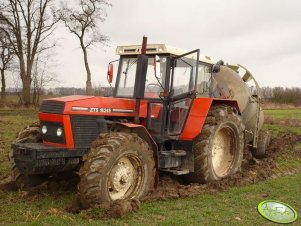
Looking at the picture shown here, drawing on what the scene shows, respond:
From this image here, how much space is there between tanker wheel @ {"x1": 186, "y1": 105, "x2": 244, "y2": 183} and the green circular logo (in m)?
1.30

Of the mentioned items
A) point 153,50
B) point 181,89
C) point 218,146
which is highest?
point 153,50

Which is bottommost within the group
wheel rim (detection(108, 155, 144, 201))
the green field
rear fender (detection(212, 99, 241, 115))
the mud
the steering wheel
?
the green field

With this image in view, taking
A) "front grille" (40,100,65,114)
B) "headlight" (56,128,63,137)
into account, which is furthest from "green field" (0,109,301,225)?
"front grille" (40,100,65,114)

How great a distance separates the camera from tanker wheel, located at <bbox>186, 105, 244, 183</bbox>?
7.26 metres

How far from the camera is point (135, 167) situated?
6180 mm

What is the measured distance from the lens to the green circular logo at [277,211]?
5.75 meters

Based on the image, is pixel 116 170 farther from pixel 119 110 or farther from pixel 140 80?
pixel 140 80

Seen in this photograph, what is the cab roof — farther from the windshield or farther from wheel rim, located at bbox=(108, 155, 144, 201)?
wheel rim, located at bbox=(108, 155, 144, 201)

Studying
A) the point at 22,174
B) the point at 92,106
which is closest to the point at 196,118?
the point at 92,106

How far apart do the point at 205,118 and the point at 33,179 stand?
10.4 feet

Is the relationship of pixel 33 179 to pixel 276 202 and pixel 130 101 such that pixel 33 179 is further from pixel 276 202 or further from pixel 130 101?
pixel 276 202

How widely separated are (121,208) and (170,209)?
2.89 ft

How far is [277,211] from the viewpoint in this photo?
6.04m

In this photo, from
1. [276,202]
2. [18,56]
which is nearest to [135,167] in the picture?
[276,202]
